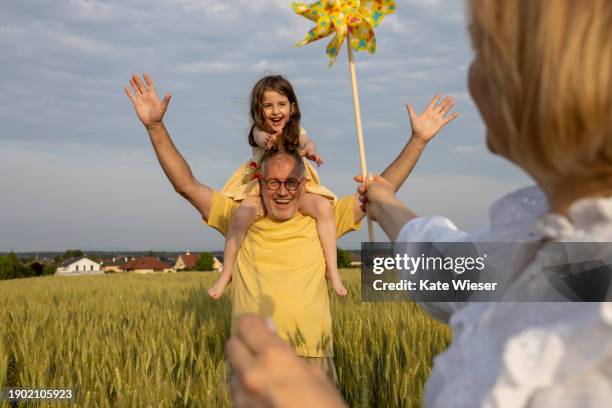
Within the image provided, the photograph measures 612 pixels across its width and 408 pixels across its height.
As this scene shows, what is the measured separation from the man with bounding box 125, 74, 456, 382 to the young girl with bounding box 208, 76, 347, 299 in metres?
0.06

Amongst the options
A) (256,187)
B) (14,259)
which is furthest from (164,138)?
(14,259)

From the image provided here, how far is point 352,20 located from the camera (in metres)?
2.24

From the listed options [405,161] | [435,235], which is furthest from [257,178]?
[435,235]

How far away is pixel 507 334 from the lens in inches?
25.8

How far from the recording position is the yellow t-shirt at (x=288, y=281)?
7.85 feet

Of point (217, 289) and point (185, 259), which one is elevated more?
point (185, 259)

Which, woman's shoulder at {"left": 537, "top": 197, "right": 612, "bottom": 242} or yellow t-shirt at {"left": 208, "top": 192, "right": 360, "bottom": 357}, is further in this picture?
yellow t-shirt at {"left": 208, "top": 192, "right": 360, "bottom": 357}

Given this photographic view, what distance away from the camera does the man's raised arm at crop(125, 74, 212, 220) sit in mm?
2547

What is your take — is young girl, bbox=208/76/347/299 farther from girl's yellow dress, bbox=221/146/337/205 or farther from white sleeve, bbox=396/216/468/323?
white sleeve, bbox=396/216/468/323

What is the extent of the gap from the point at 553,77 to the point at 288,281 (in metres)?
1.94

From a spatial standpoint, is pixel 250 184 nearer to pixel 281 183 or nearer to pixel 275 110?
pixel 281 183

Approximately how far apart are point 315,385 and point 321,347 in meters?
1.97

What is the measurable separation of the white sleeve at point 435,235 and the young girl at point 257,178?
1.64 metres

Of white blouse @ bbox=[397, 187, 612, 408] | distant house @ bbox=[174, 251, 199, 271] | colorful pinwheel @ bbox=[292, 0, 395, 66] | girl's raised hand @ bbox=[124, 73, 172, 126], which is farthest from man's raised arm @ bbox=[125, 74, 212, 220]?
distant house @ bbox=[174, 251, 199, 271]
